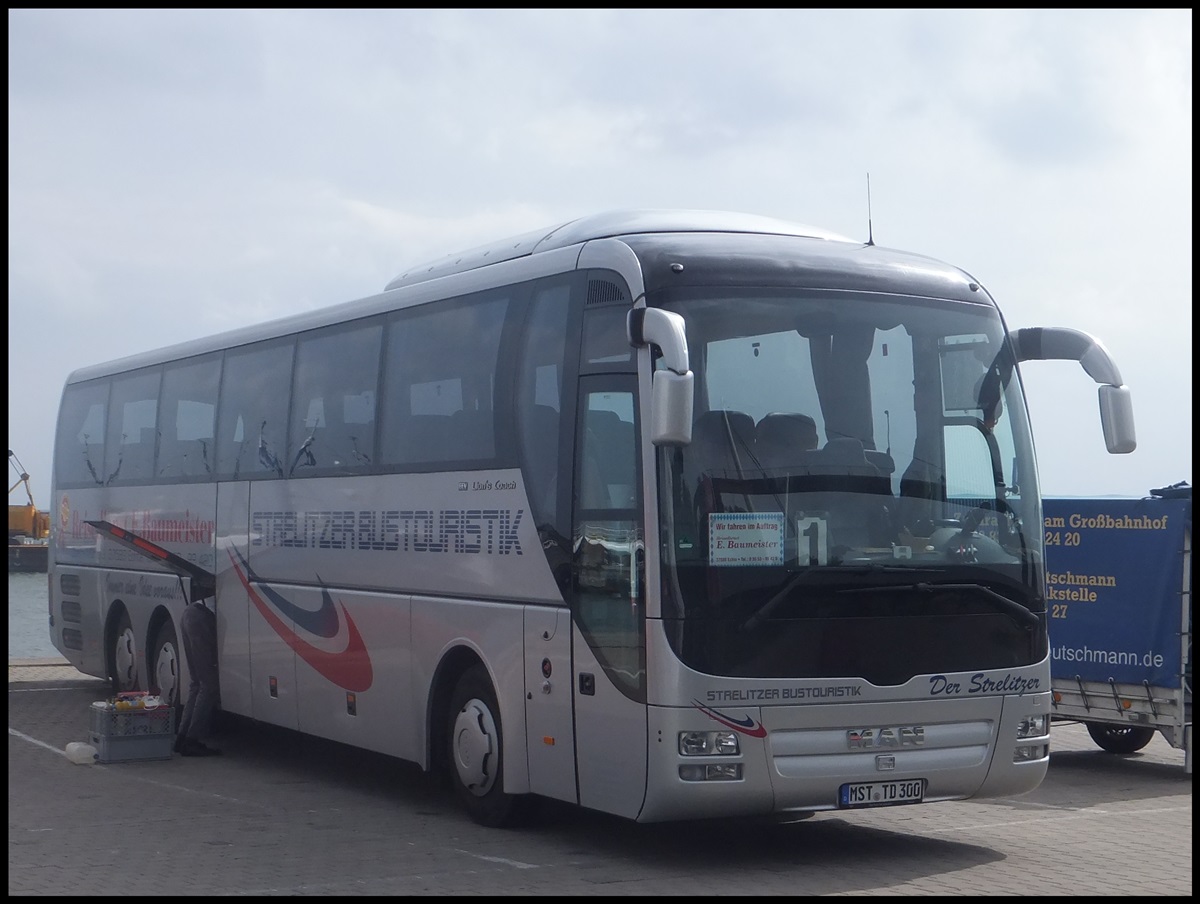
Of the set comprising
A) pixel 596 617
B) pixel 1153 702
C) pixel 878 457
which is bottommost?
pixel 1153 702

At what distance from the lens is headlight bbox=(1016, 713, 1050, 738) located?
9.86 metres

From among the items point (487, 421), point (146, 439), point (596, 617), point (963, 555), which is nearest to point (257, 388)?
point (146, 439)

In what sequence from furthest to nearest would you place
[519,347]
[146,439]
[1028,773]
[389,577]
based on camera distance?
[146,439], [389,577], [519,347], [1028,773]

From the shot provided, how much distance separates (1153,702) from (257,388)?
27.2 feet

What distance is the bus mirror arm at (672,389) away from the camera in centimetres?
853

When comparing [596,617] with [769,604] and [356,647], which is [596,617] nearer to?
[769,604]

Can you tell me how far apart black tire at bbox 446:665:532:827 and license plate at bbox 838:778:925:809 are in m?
2.30

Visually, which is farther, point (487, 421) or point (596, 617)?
point (487, 421)

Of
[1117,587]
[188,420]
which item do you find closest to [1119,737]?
[1117,587]

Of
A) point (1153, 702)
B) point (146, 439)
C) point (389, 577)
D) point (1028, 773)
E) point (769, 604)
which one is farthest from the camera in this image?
point (146, 439)

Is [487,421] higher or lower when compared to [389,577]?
higher

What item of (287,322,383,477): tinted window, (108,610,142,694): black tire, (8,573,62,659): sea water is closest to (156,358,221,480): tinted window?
(108,610,142,694): black tire

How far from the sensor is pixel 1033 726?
991cm

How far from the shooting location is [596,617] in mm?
9555
